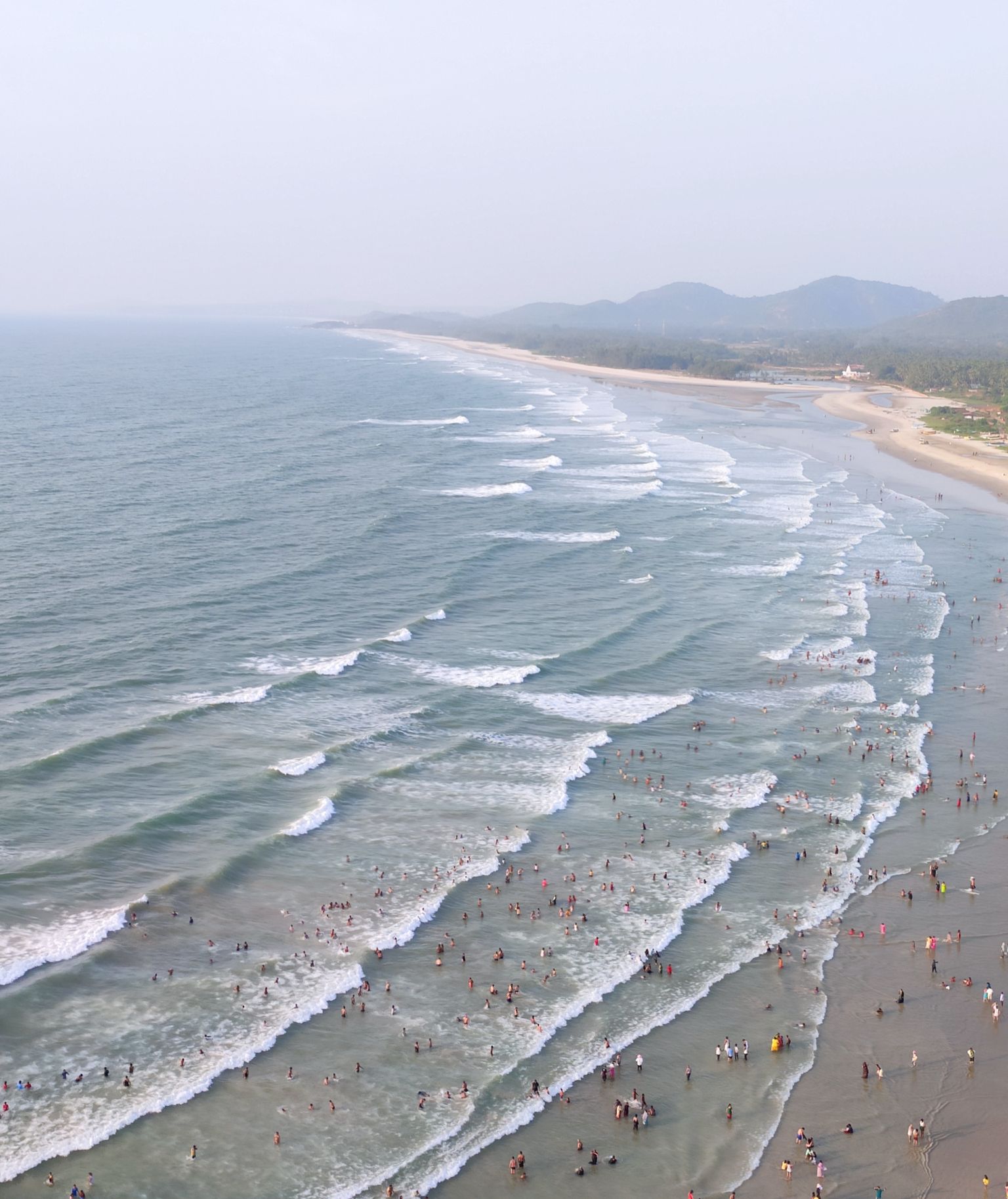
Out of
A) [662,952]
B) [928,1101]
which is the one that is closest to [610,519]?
[662,952]

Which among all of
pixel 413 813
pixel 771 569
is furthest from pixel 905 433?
pixel 413 813

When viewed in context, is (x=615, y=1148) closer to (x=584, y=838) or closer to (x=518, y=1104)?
(x=518, y=1104)

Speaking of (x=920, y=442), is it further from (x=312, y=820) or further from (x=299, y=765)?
(x=312, y=820)

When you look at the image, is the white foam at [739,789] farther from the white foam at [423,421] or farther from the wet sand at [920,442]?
the white foam at [423,421]

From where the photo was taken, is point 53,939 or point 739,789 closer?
point 53,939

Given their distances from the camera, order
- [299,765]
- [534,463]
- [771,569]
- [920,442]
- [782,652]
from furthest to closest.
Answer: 1. [920,442]
2. [534,463]
3. [771,569]
4. [782,652]
5. [299,765]

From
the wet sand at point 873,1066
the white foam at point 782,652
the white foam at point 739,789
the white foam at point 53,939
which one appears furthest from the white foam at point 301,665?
the wet sand at point 873,1066

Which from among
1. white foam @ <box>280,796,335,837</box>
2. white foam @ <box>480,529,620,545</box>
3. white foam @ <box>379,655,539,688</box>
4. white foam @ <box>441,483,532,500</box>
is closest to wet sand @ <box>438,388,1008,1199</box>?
white foam @ <box>280,796,335,837</box>

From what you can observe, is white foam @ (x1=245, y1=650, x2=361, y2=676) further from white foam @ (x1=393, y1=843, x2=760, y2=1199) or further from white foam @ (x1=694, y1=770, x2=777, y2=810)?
white foam @ (x1=393, y1=843, x2=760, y2=1199)
